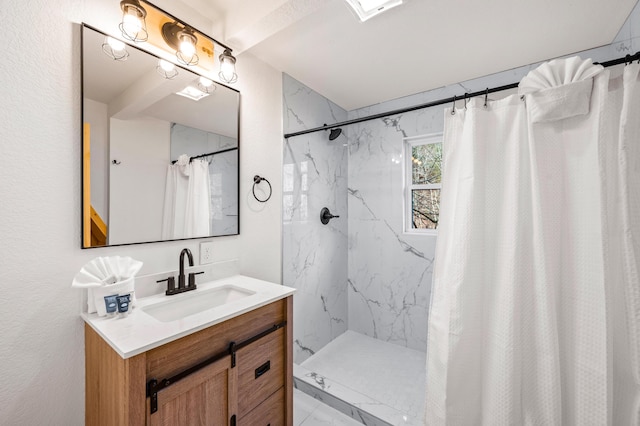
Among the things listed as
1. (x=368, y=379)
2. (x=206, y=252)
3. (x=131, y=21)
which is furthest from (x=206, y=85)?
(x=368, y=379)

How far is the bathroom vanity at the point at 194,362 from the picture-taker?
2.98 ft

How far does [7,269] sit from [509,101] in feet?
7.05

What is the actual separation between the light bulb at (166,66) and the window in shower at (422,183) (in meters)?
2.03

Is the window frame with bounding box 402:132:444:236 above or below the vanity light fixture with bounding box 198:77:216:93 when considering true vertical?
below

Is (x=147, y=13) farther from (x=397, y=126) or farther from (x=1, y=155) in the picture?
(x=397, y=126)

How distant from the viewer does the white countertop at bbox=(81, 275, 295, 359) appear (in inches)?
35.4

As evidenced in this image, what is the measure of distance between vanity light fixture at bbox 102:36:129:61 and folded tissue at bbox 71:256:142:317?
924 millimetres

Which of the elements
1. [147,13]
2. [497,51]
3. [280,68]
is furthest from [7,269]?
[497,51]

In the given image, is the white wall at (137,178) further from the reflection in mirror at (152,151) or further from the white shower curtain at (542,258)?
the white shower curtain at (542,258)

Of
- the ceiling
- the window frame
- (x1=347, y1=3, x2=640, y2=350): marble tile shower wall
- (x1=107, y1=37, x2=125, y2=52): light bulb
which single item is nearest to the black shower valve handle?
(x1=347, y1=3, x2=640, y2=350): marble tile shower wall

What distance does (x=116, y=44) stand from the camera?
125 centimetres

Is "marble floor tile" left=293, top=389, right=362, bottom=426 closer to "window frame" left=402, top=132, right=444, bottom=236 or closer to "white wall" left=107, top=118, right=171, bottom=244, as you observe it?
"white wall" left=107, top=118, right=171, bottom=244

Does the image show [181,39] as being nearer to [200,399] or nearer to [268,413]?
[200,399]

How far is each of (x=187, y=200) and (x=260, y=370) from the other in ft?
3.22
